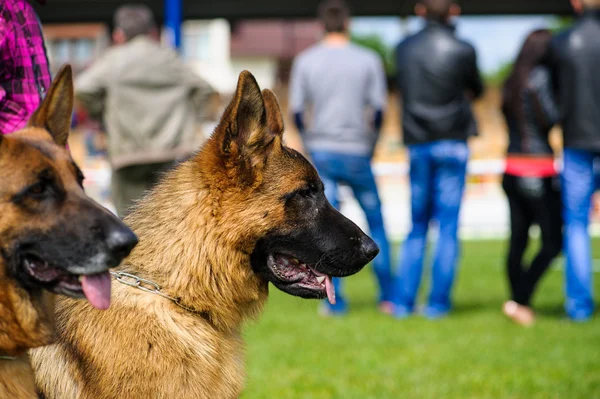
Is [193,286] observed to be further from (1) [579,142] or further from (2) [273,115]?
(1) [579,142]

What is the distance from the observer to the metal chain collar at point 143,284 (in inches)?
117

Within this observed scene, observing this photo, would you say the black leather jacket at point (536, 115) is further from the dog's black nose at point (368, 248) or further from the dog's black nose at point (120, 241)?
the dog's black nose at point (120, 241)

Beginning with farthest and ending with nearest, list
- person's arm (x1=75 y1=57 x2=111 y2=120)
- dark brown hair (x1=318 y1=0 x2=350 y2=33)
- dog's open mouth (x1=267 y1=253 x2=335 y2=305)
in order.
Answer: dark brown hair (x1=318 y1=0 x2=350 y2=33) → person's arm (x1=75 y1=57 x2=111 y2=120) → dog's open mouth (x1=267 y1=253 x2=335 y2=305)

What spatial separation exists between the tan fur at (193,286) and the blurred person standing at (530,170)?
4153mm

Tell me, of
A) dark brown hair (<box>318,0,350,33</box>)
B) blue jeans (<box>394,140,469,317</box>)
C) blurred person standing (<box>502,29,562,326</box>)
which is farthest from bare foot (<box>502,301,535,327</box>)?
dark brown hair (<box>318,0,350,33</box>)

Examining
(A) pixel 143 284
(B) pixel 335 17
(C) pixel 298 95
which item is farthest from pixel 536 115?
(A) pixel 143 284

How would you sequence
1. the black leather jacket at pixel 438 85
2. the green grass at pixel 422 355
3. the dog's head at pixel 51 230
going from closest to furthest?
the dog's head at pixel 51 230
the green grass at pixel 422 355
the black leather jacket at pixel 438 85

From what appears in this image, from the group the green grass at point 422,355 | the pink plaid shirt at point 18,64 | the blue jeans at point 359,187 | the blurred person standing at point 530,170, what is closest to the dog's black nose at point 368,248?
the green grass at point 422,355

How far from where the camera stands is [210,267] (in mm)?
2994

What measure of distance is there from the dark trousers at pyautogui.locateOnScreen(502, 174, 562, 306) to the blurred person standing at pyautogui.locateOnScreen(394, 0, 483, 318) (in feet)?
1.71

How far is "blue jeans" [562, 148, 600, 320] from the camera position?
264 inches

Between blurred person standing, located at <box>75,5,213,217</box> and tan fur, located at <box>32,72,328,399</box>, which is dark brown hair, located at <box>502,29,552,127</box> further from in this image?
tan fur, located at <box>32,72,328,399</box>

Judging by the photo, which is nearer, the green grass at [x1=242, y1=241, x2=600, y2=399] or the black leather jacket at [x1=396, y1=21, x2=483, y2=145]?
the green grass at [x1=242, y1=241, x2=600, y2=399]

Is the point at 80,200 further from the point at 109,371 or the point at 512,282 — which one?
the point at 512,282
